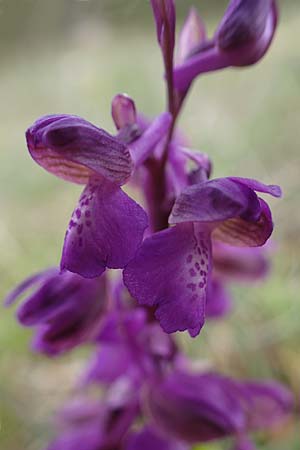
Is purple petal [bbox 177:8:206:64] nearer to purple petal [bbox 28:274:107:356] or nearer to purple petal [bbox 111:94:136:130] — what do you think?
purple petal [bbox 111:94:136:130]

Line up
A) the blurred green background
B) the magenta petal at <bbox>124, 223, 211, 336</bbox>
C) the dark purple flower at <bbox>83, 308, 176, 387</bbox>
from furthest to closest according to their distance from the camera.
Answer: the blurred green background → the dark purple flower at <bbox>83, 308, 176, 387</bbox> → the magenta petal at <bbox>124, 223, 211, 336</bbox>

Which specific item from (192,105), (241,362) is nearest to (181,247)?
(241,362)

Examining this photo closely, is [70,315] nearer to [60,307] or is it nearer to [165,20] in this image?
[60,307]

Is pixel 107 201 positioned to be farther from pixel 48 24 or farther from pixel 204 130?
pixel 48 24

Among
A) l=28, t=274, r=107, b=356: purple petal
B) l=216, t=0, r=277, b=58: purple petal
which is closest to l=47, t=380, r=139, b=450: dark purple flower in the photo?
l=28, t=274, r=107, b=356: purple petal

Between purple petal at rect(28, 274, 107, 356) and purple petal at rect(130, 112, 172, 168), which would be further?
purple petal at rect(28, 274, 107, 356)

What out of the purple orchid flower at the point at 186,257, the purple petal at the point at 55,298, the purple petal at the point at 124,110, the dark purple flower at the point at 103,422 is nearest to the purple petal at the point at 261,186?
the purple orchid flower at the point at 186,257
